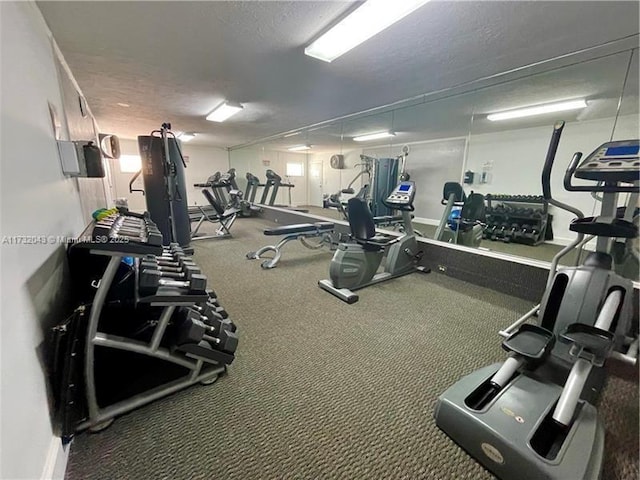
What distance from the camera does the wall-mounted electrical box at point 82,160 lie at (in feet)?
6.22

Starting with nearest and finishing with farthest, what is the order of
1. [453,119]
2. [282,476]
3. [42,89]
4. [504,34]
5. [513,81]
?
1. [282,476]
2. [42,89]
3. [504,34]
4. [513,81]
5. [453,119]

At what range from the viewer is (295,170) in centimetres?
1100

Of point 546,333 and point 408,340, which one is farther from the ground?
point 546,333

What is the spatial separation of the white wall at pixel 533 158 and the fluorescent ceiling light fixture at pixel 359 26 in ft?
15.5

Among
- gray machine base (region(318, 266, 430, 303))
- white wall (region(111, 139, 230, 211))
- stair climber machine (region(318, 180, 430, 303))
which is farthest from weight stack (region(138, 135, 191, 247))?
white wall (region(111, 139, 230, 211))

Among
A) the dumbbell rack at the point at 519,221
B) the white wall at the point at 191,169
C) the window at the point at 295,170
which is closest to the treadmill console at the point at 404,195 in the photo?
the dumbbell rack at the point at 519,221

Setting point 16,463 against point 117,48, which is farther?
point 117,48

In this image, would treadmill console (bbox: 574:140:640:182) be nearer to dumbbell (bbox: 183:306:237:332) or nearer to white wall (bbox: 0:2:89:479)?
dumbbell (bbox: 183:306:237:332)

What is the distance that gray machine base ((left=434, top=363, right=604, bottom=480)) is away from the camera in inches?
39.2

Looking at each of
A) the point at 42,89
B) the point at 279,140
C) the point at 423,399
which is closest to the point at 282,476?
the point at 423,399

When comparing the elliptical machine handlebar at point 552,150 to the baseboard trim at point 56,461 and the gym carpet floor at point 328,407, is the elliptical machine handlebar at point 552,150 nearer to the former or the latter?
the gym carpet floor at point 328,407

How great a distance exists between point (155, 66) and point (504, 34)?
11.7ft

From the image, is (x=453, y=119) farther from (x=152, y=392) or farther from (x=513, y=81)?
(x=152, y=392)

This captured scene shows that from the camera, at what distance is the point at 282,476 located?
3.65 feet
